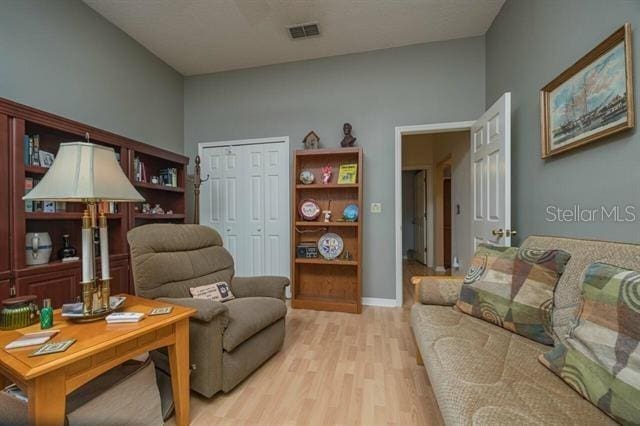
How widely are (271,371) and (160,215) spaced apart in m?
2.12

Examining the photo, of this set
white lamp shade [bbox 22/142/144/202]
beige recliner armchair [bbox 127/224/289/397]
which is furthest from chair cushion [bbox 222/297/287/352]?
white lamp shade [bbox 22/142/144/202]

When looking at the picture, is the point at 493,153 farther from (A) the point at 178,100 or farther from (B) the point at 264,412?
(A) the point at 178,100

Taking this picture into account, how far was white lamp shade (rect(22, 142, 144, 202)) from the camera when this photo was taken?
1.14 metres

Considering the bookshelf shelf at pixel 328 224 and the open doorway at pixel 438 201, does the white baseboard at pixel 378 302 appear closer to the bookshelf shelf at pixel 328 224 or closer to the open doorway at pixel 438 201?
the open doorway at pixel 438 201

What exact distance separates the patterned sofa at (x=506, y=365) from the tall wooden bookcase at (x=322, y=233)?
158cm

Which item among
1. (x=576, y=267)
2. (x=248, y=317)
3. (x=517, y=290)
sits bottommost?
(x=248, y=317)

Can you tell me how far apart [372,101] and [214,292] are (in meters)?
2.65

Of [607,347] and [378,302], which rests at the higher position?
[607,347]

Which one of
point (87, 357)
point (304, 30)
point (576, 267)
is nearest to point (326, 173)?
point (304, 30)

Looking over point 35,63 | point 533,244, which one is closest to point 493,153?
point 533,244

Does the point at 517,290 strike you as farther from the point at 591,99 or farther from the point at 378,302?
the point at 378,302

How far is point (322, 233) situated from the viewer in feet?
11.0

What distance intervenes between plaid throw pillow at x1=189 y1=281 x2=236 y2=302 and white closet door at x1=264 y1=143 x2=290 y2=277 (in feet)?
4.45

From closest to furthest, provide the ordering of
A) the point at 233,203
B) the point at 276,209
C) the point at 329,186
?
1. the point at 329,186
2. the point at 276,209
3. the point at 233,203
